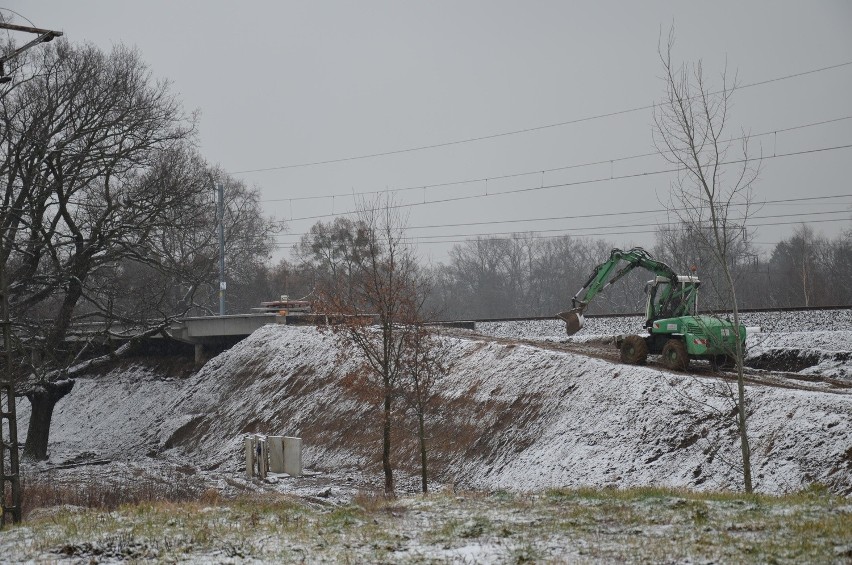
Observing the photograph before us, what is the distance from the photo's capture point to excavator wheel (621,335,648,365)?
27188 mm

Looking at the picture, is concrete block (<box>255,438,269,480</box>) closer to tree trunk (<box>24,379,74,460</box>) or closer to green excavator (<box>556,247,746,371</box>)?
green excavator (<box>556,247,746,371</box>)

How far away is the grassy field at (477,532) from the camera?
9.84m

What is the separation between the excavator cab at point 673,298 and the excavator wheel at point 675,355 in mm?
1643

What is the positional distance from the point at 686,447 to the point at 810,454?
10.6ft

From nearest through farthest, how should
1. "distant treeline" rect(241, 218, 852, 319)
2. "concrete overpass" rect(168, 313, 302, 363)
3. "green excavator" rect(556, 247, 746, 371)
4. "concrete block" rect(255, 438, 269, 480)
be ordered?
"green excavator" rect(556, 247, 746, 371), "concrete block" rect(255, 438, 269, 480), "concrete overpass" rect(168, 313, 302, 363), "distant treeline" rect(241, 218, 852, 319)

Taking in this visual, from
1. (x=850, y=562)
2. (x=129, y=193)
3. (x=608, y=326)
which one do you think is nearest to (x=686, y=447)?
(x=850, y=562)

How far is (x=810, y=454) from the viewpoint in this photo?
720 inches

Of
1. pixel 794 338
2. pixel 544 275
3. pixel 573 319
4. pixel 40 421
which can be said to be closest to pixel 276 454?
pixel 573 319

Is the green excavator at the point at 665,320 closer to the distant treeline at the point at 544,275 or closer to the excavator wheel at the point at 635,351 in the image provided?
the excavator wheel at the point at 635,351

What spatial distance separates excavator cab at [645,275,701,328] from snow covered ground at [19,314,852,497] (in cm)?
267

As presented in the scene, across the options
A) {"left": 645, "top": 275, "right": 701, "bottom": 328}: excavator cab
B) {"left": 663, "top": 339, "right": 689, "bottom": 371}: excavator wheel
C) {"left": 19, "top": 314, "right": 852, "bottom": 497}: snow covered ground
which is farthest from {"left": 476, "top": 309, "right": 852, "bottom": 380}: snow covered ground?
{"left": 663, "top": 339, "right": 689, "bottom": 371}: excavator wheel

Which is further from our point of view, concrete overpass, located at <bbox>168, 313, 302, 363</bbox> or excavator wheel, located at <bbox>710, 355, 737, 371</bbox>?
concrete overpass, located at <bbox>168, 313, 302, 363</bbox>

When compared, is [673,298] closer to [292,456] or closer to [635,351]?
[635,351]

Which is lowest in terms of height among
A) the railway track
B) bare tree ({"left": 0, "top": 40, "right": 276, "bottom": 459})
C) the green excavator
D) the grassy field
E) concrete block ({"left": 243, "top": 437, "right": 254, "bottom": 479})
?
concrete block ({"left": 243, "top": 437, "right": 254, "bottom": 479})
